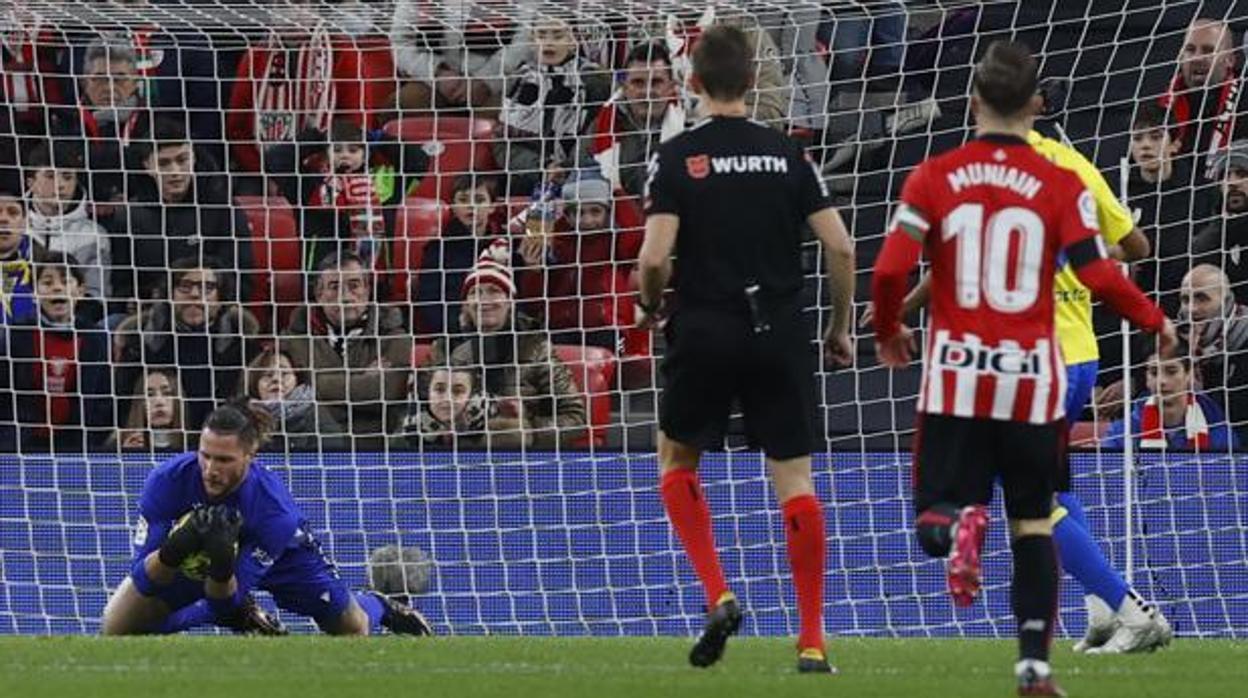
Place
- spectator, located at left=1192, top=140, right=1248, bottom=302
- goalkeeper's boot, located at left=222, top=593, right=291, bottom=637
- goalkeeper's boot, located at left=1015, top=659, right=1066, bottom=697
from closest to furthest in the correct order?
goalkeeper's boot, located at left=1015, top=659, right=1066, bottom=697 < goalkeeper's boot, located at left=222, top=593, right=291, bottom=637 < spectator, located at left=1192, top=140, right=1248, bottom=302

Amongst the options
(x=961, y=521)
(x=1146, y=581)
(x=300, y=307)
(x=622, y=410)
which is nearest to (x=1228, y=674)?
(x=961, y=521)

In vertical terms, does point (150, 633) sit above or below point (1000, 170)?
below

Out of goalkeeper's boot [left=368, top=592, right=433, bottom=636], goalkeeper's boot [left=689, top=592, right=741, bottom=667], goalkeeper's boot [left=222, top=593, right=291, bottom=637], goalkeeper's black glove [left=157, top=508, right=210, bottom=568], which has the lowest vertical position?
goalkeeper's boot [left=368, top=592, right=433, bottom=636]

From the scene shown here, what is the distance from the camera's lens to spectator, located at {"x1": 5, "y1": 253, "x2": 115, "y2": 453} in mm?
14914

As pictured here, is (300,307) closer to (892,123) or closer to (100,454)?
(100,454)

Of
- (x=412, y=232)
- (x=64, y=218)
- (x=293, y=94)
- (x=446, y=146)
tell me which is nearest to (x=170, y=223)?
(x=64, y=218)

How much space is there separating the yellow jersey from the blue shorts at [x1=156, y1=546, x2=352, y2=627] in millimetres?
4359

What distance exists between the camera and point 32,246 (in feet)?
49.3

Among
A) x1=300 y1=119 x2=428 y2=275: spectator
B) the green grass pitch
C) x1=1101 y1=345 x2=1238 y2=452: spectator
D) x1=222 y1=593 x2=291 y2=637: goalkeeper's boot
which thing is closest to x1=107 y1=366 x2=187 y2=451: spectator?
x1=300 y1=119 x2=428 y2=275: spectator

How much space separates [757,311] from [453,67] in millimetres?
6438

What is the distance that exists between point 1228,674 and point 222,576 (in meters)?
4.71

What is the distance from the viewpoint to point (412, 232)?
1508cm

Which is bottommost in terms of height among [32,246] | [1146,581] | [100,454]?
[1146,581]

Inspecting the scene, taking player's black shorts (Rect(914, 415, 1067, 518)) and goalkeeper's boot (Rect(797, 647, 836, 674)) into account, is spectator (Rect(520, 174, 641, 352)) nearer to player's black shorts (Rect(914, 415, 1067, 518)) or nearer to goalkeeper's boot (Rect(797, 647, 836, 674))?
goalkeeper's boot (Rect(797, 647, 836, 674))
